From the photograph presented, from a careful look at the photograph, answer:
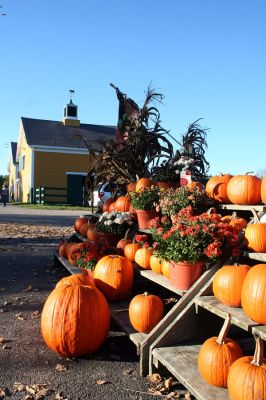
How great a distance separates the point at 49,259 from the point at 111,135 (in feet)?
95.7

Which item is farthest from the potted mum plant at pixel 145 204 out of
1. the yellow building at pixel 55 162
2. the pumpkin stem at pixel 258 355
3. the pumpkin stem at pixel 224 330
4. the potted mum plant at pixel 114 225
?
the yellow building at pixel 55 162

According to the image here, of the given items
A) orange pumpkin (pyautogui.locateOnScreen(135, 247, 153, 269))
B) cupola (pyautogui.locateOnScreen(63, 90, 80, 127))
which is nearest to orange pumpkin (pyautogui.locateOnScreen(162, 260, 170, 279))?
orange pumpkin (pyautogui.locateOnScreen(135, 247, 153, 269))

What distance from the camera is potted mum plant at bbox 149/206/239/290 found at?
144 inches

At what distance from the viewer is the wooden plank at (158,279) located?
12.7ft

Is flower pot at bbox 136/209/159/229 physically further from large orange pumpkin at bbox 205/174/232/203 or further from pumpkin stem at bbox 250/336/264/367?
pumpkin stem at bbox 250/336/264/367

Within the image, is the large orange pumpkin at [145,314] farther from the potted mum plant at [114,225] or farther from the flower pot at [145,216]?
the potted mum plant at [114,225]

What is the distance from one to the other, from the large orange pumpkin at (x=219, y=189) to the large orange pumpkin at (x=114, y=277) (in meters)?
1.31

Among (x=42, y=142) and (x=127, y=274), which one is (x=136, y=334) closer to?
(x=127, y=274)

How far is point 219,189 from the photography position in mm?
5039

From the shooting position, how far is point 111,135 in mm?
37312

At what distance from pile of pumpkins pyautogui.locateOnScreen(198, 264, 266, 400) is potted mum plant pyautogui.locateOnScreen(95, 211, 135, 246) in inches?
104

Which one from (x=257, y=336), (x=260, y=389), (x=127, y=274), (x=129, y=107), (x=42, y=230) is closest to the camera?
(x=260, y=389)

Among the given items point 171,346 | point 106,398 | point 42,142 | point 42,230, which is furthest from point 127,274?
point 42,142

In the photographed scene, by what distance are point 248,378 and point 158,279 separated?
71.7 inches
